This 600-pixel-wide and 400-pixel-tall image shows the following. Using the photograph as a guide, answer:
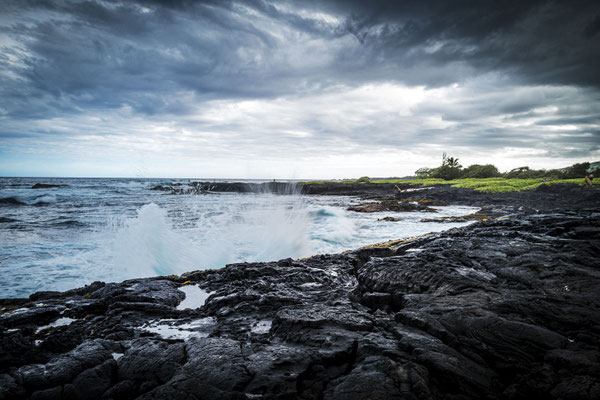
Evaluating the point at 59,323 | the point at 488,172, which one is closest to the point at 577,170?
the point at 488,172

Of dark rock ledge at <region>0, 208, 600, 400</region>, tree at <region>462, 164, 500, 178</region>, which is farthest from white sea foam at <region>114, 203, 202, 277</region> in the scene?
tree at <region>462, 164, 500, 178</region>

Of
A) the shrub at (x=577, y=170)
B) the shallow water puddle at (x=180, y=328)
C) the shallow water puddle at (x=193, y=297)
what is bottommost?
the shallow water puddle at (x=193, y=297)

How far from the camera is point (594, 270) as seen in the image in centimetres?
386

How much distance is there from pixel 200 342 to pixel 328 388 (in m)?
1.50

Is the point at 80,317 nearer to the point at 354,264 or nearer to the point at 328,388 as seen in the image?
the point at 328,388

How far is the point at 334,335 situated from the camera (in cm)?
282

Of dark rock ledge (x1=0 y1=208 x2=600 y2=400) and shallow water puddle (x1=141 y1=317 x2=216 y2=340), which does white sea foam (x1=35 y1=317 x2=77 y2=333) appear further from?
shallow water puddle (x1=141 y1=317 x2=216 y2=340)

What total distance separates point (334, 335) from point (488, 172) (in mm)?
67919

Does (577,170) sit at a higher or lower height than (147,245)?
higher

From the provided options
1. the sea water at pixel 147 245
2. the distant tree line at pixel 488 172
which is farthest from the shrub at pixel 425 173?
the sea water at pixel 147 245

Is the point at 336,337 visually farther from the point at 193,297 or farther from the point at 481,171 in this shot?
the point at 481,171

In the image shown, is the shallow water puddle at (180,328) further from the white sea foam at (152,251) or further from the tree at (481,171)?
the tree at (481,171)

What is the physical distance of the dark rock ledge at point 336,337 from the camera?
85.6 inches

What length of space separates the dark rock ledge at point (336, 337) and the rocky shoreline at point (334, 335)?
13mm
